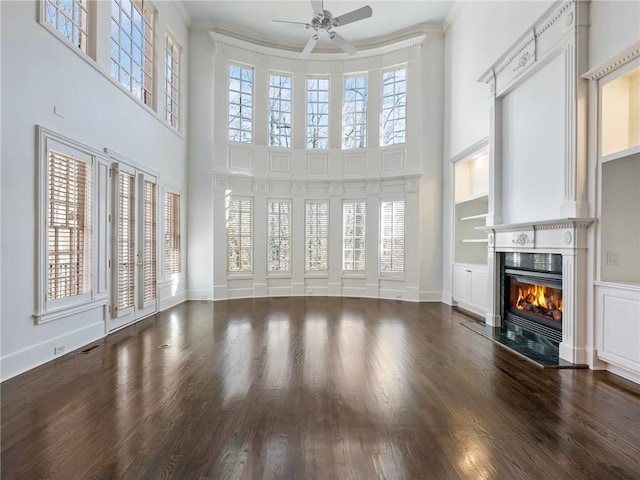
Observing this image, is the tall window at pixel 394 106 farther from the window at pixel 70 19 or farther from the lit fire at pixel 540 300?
the window at pixel 70 19

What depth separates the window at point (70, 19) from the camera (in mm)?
3982

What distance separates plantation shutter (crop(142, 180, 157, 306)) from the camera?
20.3 feet

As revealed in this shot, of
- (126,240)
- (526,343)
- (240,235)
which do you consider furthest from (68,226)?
(526,343)

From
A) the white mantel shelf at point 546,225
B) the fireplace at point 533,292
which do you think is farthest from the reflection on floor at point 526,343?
the white mantel shelf at point 546,225

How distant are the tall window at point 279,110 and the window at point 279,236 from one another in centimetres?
149

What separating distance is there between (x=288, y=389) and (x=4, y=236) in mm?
2904

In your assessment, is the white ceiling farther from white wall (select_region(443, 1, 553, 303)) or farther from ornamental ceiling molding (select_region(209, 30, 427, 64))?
white wall (select_region(443, 1, 553, 303))

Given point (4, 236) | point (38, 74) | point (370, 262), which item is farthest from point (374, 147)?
point (4, 236)

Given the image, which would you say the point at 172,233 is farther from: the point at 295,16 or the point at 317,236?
the point at 295,16

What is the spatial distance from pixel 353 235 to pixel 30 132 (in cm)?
646

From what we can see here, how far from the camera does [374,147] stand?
8672 millimetres

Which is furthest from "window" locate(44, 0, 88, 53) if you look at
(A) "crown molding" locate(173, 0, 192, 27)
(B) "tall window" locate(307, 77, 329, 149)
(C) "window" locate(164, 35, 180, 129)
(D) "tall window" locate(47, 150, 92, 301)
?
(B) "tall window" locate(307, 77, 329, 149)

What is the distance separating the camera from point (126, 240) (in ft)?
18.3

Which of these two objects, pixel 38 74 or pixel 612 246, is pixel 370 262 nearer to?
pixel 612 246
